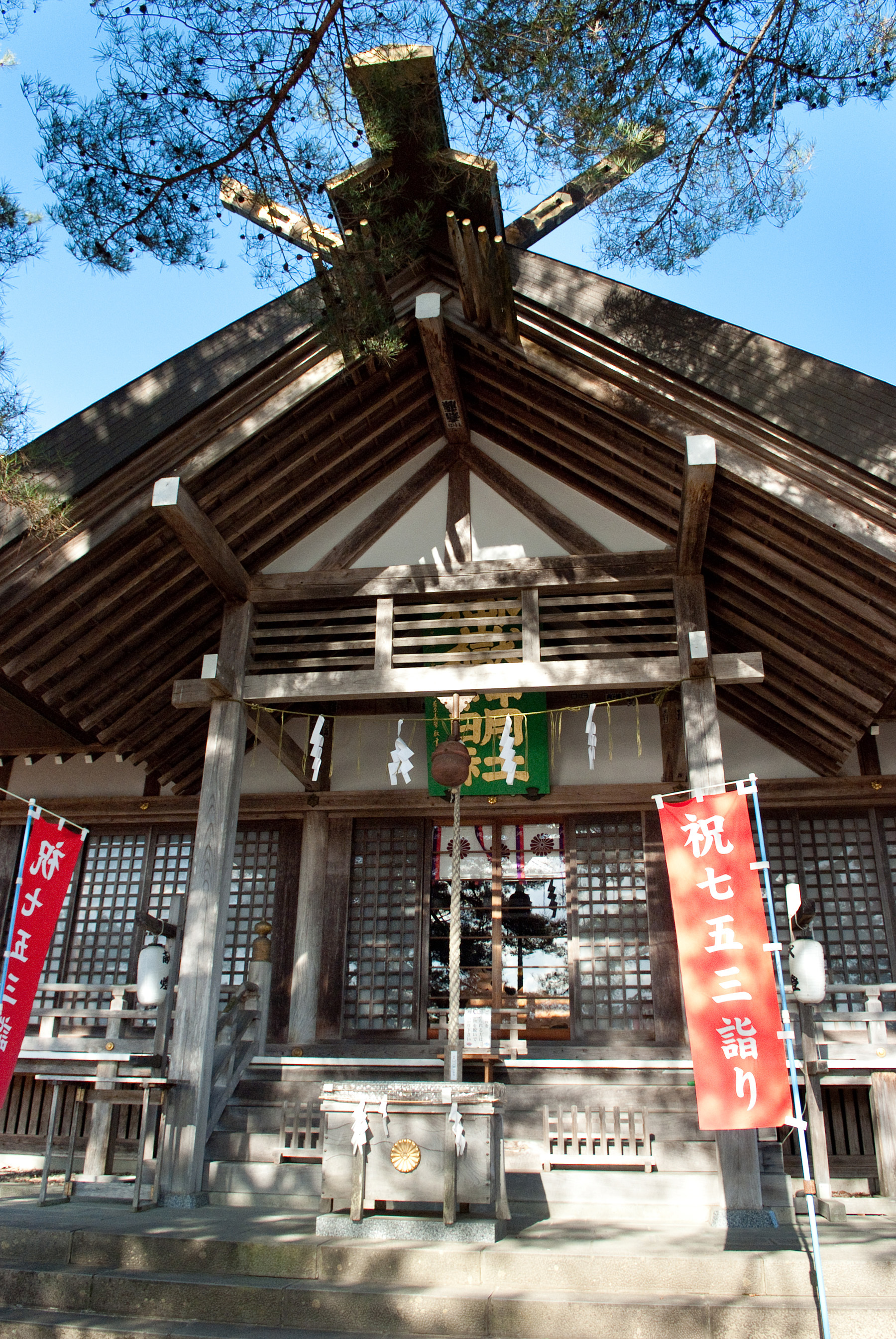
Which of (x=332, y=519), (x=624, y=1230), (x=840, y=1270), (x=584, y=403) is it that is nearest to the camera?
(x=840, y=1270)

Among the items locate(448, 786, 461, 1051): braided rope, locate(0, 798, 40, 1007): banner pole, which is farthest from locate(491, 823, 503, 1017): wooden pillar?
locate(0, 798, 40, 1007): banner pole

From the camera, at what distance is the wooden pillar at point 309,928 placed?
7.90m

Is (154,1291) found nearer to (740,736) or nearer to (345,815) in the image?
(345,815)

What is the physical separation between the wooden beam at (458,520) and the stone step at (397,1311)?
4.45 m

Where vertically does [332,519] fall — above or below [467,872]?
above

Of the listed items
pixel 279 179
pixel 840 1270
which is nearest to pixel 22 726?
pixel 279 179

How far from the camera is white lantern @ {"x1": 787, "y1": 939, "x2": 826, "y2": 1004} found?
18.1 ft

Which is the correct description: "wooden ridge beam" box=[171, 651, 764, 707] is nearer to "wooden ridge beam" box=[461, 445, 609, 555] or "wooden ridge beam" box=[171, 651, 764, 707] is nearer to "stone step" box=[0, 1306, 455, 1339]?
"wooden ridge beam" box=[461, 445, 609, 555]

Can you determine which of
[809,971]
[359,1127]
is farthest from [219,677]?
[809,971]

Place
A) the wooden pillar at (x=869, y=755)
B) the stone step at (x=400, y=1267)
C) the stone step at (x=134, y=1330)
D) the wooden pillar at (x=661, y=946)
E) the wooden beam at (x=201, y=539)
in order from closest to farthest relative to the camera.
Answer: the stone step at (x=134, y=1330) → the stone step at (x=400, y=1267) → the wooden beam at (x=201, y=539) → the wooden pillar at (x=661, y=946) → the wooden pillar at (x=869, y=755)

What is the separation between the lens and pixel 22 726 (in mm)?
8859

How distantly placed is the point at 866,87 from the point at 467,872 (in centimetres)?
631

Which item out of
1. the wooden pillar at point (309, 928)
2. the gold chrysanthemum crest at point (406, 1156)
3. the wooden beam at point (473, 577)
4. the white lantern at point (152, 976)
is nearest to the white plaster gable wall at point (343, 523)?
the wooden beam at point (473, 577)

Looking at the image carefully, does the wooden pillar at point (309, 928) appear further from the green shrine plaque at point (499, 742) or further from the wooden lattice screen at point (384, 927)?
the green shrine plaque at point (499, 742)
